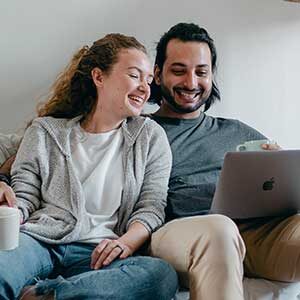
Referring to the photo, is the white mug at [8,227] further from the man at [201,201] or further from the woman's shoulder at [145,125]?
the woman's shoulder at [145,125]

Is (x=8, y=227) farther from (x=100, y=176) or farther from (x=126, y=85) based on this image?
(x=126, y=85)

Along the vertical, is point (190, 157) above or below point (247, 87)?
below

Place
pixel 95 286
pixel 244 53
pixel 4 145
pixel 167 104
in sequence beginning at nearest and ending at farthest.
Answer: pixel 95 286 → pixel 4 145 → pixel 167 104 → pixel 244 53

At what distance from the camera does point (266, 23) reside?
6.74 ft

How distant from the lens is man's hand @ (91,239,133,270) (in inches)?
45.7

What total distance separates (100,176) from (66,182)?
93 mm

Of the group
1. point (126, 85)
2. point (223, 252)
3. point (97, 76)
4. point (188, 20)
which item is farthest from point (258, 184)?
point (188, 20)

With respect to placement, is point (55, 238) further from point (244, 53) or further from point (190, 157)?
point (244, 53)

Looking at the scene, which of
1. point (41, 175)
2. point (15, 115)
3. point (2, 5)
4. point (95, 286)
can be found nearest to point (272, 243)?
point (95, 286)

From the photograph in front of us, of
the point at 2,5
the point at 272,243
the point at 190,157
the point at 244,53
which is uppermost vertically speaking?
the point at 2,5

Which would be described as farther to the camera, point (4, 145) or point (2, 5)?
point (2, 5)

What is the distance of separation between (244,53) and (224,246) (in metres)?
1.13

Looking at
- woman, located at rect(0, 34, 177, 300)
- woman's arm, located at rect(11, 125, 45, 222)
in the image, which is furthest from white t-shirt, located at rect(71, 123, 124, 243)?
woman's arm, located at rect(11, 125, 45, 222)

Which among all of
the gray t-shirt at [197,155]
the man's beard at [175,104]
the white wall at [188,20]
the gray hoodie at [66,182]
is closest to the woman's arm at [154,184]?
the gray hoodie at [66,182]
